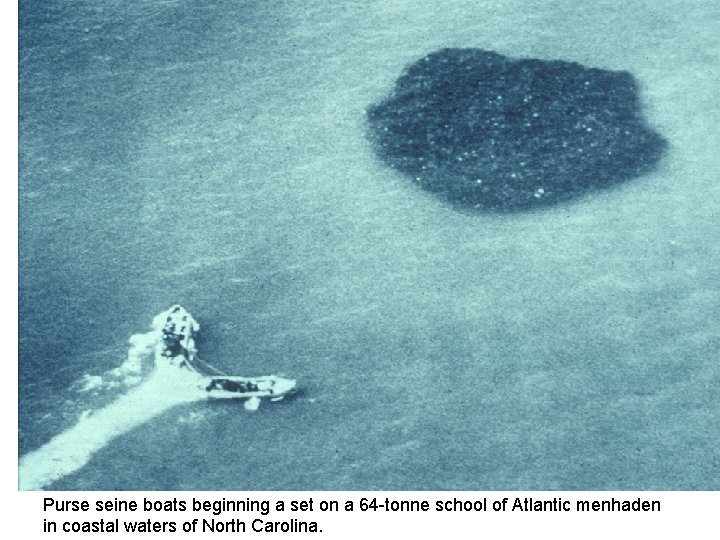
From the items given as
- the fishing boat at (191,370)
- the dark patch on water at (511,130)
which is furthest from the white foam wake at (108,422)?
the dark patch on water at (511,130)

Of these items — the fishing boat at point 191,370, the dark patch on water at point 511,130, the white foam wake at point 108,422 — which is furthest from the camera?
the dark patch on water at point 511,130

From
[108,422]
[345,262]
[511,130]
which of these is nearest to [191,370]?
[108,422]

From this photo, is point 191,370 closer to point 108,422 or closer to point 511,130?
point 108,422

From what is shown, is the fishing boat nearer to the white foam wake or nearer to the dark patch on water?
the white foam wake

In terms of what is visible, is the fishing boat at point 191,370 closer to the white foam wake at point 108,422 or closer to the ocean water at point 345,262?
the white foam wake at point 108,422

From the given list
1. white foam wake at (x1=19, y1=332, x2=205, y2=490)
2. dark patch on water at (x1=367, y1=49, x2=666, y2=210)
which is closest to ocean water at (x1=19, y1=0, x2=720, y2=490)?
white foam wake at (x1=19, y1=332, x2=205, y2=490)
